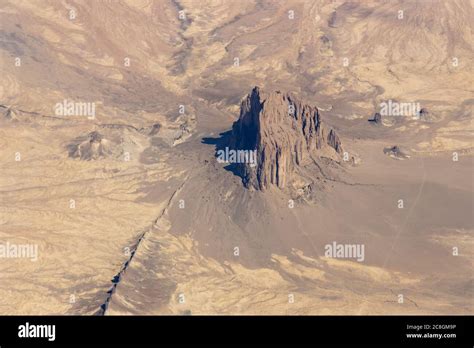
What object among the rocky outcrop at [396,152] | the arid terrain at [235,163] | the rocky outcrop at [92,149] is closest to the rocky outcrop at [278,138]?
the arid terrain at [235,163]

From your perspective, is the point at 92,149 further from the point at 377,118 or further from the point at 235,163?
the point at 377,118

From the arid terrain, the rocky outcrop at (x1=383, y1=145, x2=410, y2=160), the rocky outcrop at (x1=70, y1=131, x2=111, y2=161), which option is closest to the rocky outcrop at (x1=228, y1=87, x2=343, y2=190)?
the arid terrain

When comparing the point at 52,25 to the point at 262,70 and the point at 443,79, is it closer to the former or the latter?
the point at 262,70

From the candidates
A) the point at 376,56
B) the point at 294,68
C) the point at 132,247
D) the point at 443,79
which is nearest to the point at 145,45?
the point at 294,68

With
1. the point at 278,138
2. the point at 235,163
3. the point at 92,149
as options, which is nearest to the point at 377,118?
the point at 278,138

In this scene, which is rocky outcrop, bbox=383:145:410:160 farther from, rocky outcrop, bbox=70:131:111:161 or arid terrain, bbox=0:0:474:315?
rocky outcrop, bbox=70:131:111:161

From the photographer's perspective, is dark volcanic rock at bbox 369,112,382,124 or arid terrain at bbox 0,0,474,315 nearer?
arid terrain at bbox 0,0,474,315
